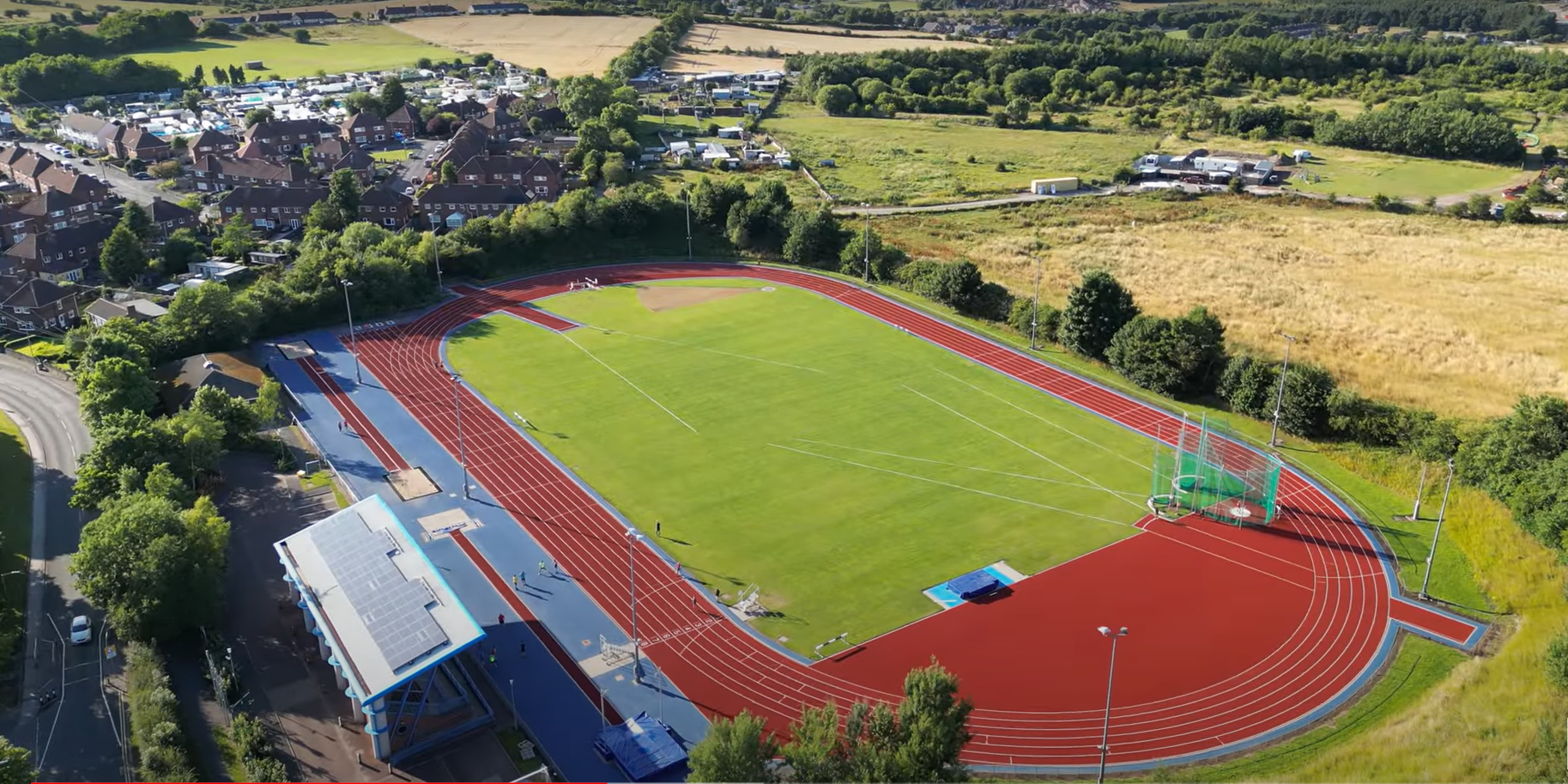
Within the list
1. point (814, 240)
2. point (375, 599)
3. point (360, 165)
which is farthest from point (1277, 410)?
point (360, 165)

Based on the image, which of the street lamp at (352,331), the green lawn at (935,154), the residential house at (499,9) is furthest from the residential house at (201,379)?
the residential house at (499,9)

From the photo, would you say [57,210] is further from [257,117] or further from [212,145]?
[257,117]

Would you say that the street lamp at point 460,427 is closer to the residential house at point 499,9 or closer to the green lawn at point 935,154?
the green lawn at point 935,154

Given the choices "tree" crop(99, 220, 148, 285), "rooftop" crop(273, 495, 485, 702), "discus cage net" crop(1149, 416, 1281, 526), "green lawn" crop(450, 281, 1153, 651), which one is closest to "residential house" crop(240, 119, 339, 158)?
"tree" crop(99, 220, 148, 285)

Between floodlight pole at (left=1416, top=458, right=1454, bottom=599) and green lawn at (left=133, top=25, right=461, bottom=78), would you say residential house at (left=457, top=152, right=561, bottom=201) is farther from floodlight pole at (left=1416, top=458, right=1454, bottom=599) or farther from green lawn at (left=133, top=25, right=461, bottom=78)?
green lawn at (left=133, top=25, right=461, bottom=78)

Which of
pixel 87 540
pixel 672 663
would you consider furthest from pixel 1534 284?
pixel 87 540
